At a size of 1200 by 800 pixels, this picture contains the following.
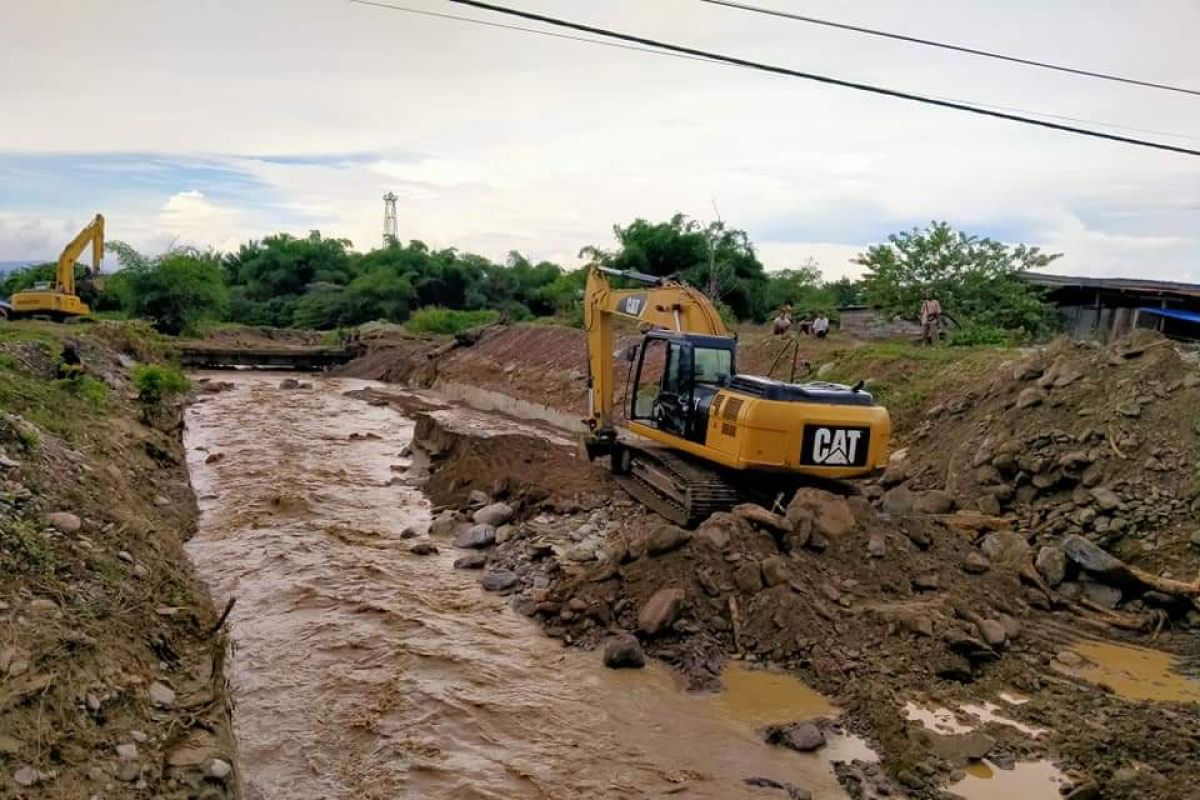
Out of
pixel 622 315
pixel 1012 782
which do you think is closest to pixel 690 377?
pixel 622 315

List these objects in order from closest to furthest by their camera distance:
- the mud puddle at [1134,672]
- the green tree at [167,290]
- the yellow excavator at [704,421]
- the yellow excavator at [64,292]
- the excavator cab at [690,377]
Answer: the mud puddle at [1134,672] → the yellow excavator at [704,421] → the excavator cab at [690,377] → the yellow excavator at [64,292] → the green tree at [167,290]

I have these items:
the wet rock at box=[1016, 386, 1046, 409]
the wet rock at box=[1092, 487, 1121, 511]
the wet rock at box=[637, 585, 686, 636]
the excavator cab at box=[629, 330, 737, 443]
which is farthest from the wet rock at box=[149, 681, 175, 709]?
the wet rock at box=[1016, 386, 1046, 409]

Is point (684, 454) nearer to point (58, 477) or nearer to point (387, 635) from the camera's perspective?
point (387, 635)

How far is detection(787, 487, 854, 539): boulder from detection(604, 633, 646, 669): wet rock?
2303mm

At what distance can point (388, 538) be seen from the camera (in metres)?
11.7

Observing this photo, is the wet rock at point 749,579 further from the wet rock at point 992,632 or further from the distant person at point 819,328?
the distant person at point 819,328

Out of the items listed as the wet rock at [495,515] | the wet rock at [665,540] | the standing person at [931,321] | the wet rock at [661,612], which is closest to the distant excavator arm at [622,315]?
the wet rock at [495,515]

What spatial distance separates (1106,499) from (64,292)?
1117 inches

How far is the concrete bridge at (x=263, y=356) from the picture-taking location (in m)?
33.2

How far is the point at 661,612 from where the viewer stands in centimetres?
791

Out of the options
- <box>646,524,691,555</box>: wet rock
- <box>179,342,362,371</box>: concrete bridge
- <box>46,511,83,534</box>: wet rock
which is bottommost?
<box>179,342,362,371</box>: concrete bridge

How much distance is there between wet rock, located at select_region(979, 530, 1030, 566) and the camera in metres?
9.29

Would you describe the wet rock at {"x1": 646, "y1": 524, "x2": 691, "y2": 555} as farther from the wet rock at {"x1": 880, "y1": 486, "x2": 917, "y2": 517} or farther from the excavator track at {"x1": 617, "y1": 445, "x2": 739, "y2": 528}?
the wet rock at {"x1": 880, "y1": 486, "x2": 917, "y2": 517}

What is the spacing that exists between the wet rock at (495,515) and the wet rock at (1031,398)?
7711 millimetres
